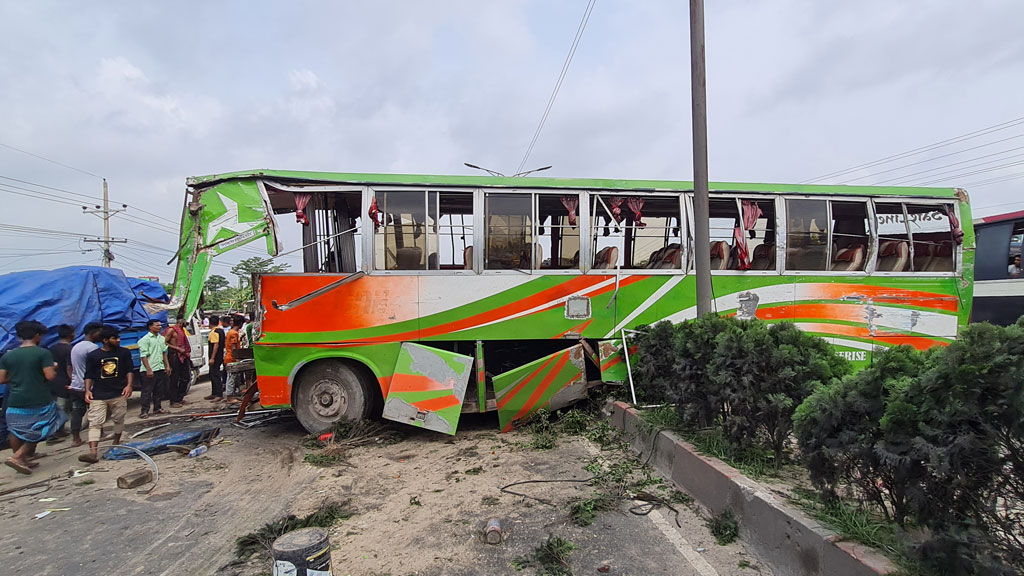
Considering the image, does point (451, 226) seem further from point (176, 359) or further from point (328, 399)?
point (176, 359)

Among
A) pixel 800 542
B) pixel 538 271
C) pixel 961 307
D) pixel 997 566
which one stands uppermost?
pixel 538 271

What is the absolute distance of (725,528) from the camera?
346 cm

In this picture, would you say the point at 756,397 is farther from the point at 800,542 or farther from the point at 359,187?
the point at 359,187

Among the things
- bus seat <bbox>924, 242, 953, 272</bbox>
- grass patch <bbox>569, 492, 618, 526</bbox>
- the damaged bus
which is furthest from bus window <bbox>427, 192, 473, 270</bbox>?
bus seat <bbox>924, 242, 953, 272</bbox>

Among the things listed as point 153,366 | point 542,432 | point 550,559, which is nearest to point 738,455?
point 550,559

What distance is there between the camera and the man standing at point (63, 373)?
267 inches

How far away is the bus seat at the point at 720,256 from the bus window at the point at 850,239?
1527 mm

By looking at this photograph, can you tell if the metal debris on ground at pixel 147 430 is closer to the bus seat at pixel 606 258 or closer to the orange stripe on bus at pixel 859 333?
the bus seat at pixel 606 258

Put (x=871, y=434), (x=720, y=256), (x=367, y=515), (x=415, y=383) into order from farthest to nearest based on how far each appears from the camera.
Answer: (x=720, y=256), (x=415, y=383), (x=367, y=515), (x=871, y=434)

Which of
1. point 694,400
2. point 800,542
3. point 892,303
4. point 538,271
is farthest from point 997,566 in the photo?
point 892,303

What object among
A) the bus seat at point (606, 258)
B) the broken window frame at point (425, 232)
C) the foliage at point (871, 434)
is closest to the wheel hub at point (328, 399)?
the broken window frame at point (425, 232)

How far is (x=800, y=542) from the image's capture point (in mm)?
2828

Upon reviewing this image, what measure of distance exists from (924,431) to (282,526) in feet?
14.1

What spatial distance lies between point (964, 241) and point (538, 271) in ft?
21.3
